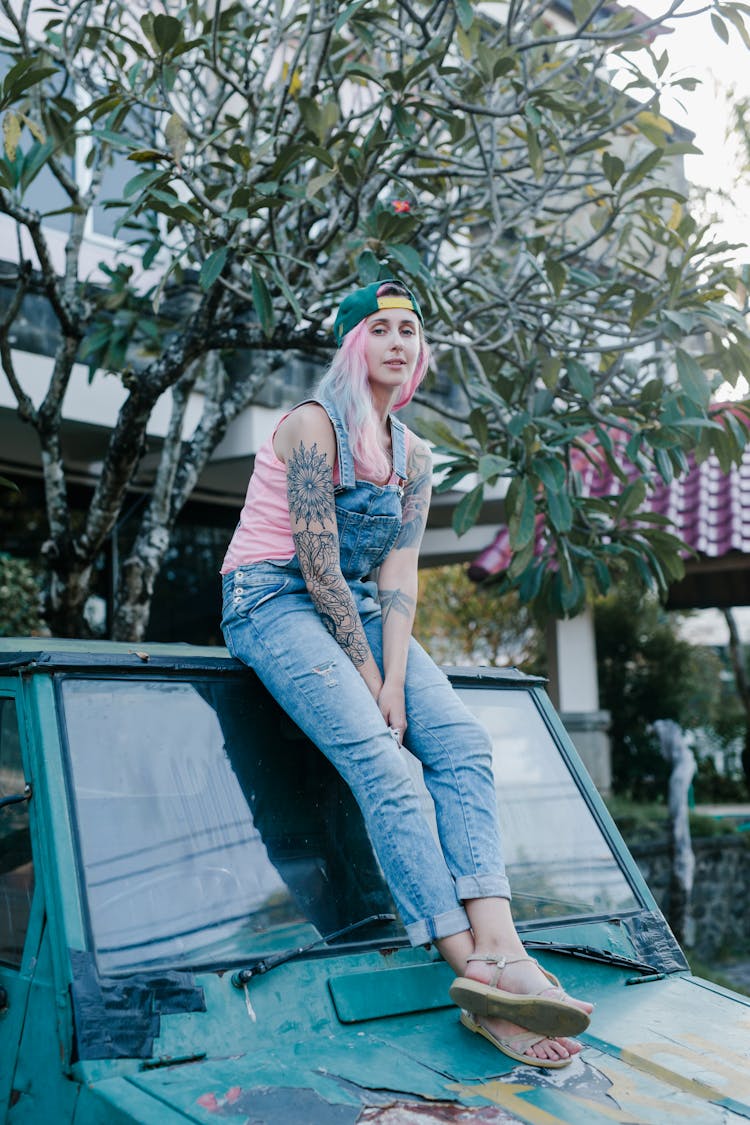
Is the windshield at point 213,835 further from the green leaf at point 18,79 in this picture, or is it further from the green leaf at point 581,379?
the green leaf at point 18,79

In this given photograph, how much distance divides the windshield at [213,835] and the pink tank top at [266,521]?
1.06 feet

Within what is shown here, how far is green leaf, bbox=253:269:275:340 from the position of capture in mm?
4496

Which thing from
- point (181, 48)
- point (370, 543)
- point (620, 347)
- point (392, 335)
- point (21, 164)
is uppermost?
point (181, 48)

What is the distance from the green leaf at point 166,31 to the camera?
14.9 ft

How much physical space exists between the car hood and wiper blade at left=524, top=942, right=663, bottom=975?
0.59ft

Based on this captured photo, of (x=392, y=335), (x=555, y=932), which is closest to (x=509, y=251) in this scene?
(x=392, y=335)

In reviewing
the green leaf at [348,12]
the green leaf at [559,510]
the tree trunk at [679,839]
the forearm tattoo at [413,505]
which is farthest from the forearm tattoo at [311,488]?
the tree trunk at [679,839]

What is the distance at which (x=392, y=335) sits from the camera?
2947mm

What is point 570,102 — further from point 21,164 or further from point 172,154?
point 21,164

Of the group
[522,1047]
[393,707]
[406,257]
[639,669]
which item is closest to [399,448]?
[393,707]

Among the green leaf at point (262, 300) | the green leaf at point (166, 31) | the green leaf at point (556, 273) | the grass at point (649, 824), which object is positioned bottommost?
the grass at point (649, 824)

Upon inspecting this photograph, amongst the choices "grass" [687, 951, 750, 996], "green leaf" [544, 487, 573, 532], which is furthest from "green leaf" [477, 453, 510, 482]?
"grass" [687, 951, 750, 996]

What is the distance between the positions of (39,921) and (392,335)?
1.58 m

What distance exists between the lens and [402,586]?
120 inches
